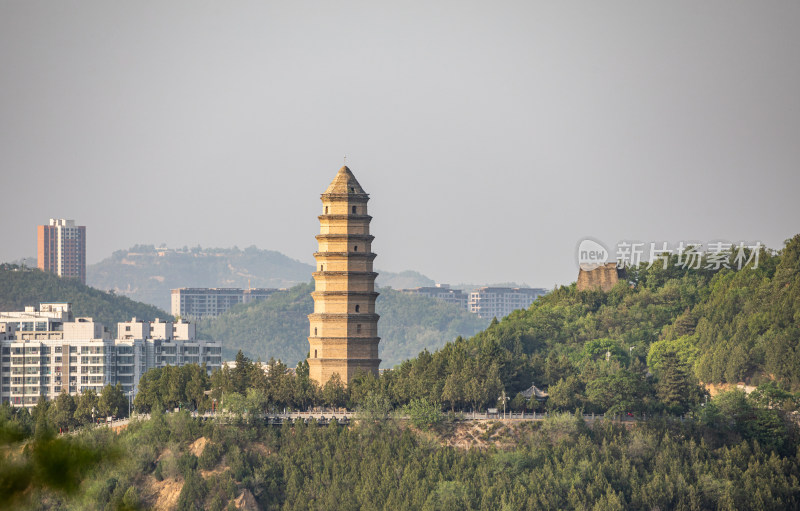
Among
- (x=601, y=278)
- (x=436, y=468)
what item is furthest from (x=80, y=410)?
(x=601, y=278)

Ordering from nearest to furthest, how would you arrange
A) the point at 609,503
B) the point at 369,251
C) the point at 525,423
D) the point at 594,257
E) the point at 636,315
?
1. the point at 609,503
2. the point at 525,423
3. the point at 369,251
4. the point at 636,315
5. the point at 594,257

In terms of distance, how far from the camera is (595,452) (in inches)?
2440

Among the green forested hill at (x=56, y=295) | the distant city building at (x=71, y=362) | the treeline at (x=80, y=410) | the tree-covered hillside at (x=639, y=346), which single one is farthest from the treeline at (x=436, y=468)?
the green forested hill at (x=56, y=295)

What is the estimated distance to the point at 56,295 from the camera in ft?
573

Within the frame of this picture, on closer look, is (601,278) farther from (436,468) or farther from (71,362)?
(71,362)

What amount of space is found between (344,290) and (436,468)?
1199 cm

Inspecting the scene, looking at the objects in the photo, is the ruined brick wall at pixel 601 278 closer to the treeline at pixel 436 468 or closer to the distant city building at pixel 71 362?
the treeline at pixel 436 468

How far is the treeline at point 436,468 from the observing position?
59.8 meters

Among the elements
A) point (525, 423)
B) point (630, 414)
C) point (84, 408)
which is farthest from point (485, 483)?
point (84, 408)

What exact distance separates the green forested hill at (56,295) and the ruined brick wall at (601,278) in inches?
3347

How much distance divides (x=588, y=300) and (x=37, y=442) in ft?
260

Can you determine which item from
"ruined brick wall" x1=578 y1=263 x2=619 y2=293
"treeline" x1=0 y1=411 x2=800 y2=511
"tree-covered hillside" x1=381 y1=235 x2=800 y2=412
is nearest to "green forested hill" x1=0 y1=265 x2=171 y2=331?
"ruined brick wall" x1=578 y1=263 x2=619 y2=293

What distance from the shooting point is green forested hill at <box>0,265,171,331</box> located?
6777 inches

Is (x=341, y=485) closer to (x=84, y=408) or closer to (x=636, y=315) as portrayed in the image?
(x=84, y=408)
